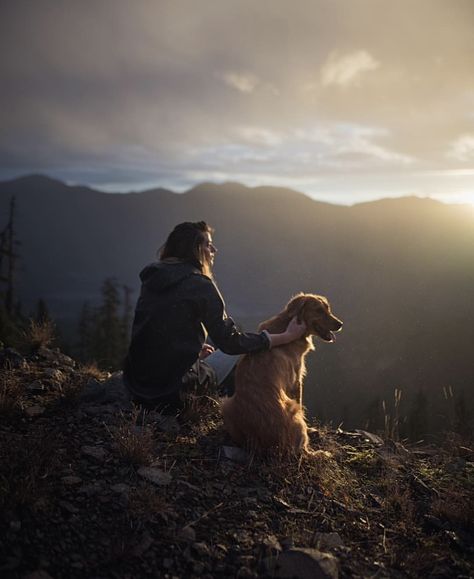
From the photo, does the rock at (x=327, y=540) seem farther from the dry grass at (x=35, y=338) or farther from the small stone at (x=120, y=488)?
the dry grass at (x=35, y=338)

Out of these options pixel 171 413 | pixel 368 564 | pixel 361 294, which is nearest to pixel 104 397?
pixel 171 413

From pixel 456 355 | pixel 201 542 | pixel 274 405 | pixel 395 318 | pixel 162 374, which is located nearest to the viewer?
pixel 201 542

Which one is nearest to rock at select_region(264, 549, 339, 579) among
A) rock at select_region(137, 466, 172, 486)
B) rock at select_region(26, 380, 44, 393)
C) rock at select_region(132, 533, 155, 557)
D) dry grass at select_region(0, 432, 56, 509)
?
rock at select_region(132, 533, 155, 557)

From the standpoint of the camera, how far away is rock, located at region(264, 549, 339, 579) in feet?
9.02

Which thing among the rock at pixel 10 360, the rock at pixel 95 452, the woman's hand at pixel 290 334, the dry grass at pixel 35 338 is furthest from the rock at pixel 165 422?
the dry grass at pixel 35 338

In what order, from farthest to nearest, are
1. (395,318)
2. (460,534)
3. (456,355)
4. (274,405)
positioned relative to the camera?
(395,318), (456,355), (274,405), (460,534)

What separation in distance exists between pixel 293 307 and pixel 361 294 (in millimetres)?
183427

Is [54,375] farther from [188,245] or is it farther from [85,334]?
[85,334]

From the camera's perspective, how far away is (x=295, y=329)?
4906mm

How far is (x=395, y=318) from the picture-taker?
142 meters

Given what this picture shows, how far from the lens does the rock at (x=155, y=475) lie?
11.7ft

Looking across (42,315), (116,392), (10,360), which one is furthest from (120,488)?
(42,315)

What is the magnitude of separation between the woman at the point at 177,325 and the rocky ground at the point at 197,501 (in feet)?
1.32

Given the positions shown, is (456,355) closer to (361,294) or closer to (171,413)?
(361,294)
